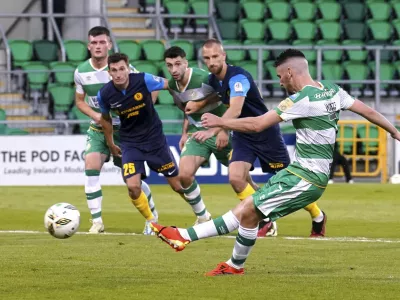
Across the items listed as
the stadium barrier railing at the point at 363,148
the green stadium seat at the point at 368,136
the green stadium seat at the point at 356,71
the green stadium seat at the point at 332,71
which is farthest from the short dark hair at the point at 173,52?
the green stadium seat at the point at 356,71

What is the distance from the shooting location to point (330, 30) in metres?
28.8

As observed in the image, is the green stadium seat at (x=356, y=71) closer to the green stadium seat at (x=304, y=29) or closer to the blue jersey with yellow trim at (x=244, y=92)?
the green stadium seat at (x=304, y=29)

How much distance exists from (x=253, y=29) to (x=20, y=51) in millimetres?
5773

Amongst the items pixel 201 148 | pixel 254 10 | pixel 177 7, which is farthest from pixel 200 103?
pixel 254 10

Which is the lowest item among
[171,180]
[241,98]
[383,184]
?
Result: [383,184]

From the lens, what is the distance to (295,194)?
31.4 ft

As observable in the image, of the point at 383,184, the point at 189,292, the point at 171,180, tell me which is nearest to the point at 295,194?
the point at 189,292

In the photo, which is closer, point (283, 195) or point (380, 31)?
point (283, 195)

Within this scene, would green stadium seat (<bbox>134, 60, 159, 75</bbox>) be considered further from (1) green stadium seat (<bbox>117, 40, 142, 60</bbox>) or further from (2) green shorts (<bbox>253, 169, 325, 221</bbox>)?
(2) green shorts (<bbox>253, 169, 325, 221</bbox>)

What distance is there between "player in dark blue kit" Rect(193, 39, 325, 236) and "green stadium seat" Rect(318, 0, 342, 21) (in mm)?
16045

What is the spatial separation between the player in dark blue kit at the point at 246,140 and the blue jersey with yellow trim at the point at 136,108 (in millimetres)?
770

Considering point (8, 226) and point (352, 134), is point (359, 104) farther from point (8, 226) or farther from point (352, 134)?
point (352, 134)

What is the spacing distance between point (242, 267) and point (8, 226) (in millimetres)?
6028

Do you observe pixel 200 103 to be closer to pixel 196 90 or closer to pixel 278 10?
pixel 196 90
